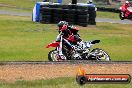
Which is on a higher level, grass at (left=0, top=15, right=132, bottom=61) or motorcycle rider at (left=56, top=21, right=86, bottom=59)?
motorcycle rider at (left=56, top=21, right=86, bottom=59)

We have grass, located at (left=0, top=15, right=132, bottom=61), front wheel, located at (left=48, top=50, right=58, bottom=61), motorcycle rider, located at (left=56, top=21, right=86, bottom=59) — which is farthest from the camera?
grass, located at (left=0, top=15, right=132, bottom=61)

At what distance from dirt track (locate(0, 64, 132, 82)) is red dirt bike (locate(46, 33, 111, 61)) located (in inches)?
36.3

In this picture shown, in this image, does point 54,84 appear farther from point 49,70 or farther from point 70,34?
point 70,34

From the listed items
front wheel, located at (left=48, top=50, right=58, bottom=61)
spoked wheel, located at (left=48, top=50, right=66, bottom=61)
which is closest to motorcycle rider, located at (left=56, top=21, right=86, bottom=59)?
spoked wheel, located at (left=48, top=50, right=66, bottom=61)

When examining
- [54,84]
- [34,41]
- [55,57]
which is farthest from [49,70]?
[34,41]

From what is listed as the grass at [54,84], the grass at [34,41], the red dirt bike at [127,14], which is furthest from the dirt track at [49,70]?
the red dirt bike at [127,14]

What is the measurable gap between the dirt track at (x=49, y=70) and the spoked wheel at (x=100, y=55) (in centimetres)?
93

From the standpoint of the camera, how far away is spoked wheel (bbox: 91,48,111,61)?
1388 cm

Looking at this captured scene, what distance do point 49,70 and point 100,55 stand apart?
2704 mm

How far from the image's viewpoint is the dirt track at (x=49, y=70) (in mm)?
11000

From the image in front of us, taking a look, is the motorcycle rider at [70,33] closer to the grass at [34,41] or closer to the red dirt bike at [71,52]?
the red dirt bike at [71,52]

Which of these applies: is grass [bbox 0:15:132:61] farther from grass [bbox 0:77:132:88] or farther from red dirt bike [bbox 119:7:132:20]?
red dirt bike [bbox 119:7:132:20]


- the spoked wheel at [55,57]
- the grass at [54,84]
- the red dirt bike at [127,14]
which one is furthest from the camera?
the red dirt bike at [127,14]

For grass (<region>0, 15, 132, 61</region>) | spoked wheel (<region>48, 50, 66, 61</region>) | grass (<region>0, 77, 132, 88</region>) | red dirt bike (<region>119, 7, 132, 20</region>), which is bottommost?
red dirt bike (<region>119, 7, 132, 20</region>)
